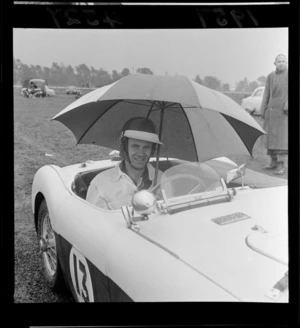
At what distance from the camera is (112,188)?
7.62 ft

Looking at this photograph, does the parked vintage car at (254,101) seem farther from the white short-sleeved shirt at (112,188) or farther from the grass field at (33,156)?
the white short-sleeved shirt at (112,188)

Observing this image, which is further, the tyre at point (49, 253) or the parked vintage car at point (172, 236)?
the tyre at point (49, 253)

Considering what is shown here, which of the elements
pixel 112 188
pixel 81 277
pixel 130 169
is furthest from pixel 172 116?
pixel 81 277

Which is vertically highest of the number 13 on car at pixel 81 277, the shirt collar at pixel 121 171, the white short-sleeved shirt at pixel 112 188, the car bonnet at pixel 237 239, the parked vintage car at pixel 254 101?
the parked vintage car at pixel 254 101

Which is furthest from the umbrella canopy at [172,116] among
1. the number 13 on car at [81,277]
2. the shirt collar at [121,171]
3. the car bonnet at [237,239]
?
the number 13 on car at [81,277]

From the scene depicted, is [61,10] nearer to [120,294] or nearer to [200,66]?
[200,66]

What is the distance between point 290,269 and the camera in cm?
210

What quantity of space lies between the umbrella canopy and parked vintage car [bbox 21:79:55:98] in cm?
14

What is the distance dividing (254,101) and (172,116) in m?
0.48

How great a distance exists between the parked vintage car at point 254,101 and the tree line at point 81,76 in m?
0.04

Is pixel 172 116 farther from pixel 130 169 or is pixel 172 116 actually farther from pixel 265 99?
pixel 265 99

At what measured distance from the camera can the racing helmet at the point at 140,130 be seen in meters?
2.32

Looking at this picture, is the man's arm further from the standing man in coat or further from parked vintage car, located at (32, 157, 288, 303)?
parked vintage car, located at (32, 157, 288, 303)

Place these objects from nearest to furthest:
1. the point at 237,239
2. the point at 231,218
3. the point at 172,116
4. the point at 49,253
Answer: the point at 237,239 → the point at 231,218 → the point at 172,116 → the point at 49,253
